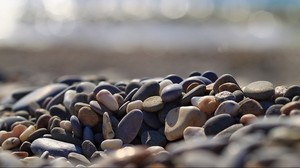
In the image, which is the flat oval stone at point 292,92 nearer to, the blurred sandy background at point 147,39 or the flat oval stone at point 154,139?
the flat oval stone at point 154,139

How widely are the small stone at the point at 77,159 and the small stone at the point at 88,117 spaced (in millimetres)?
322

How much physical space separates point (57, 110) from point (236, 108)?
117cm

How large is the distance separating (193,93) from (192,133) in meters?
0.37

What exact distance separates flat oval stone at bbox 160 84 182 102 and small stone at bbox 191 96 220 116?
0.12m

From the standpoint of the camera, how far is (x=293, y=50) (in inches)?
570

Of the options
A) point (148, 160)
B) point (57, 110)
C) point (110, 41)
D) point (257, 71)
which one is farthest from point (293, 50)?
point (148, 160)

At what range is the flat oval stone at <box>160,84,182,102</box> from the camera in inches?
117

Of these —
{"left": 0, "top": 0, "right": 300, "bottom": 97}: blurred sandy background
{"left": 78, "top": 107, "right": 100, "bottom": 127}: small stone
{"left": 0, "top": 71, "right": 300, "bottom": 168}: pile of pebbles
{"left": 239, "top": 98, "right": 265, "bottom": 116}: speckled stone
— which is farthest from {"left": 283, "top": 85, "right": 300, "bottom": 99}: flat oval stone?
{"left": 0, "top": 0, "right": 300, "bottom": 97}: blurred sandy background

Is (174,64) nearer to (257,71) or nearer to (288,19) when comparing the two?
(257,71)

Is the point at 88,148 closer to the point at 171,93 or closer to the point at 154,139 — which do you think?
the point at 154,139

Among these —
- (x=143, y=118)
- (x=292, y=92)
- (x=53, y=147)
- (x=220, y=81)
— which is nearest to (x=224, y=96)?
(x=220, y=81)

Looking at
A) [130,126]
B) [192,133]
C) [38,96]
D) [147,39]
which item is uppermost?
[147,39]

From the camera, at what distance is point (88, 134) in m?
3.02

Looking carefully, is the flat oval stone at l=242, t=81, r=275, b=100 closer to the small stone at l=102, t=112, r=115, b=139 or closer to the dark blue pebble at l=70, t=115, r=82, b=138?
the small stone at l=102, t=112, r=115, b=139
